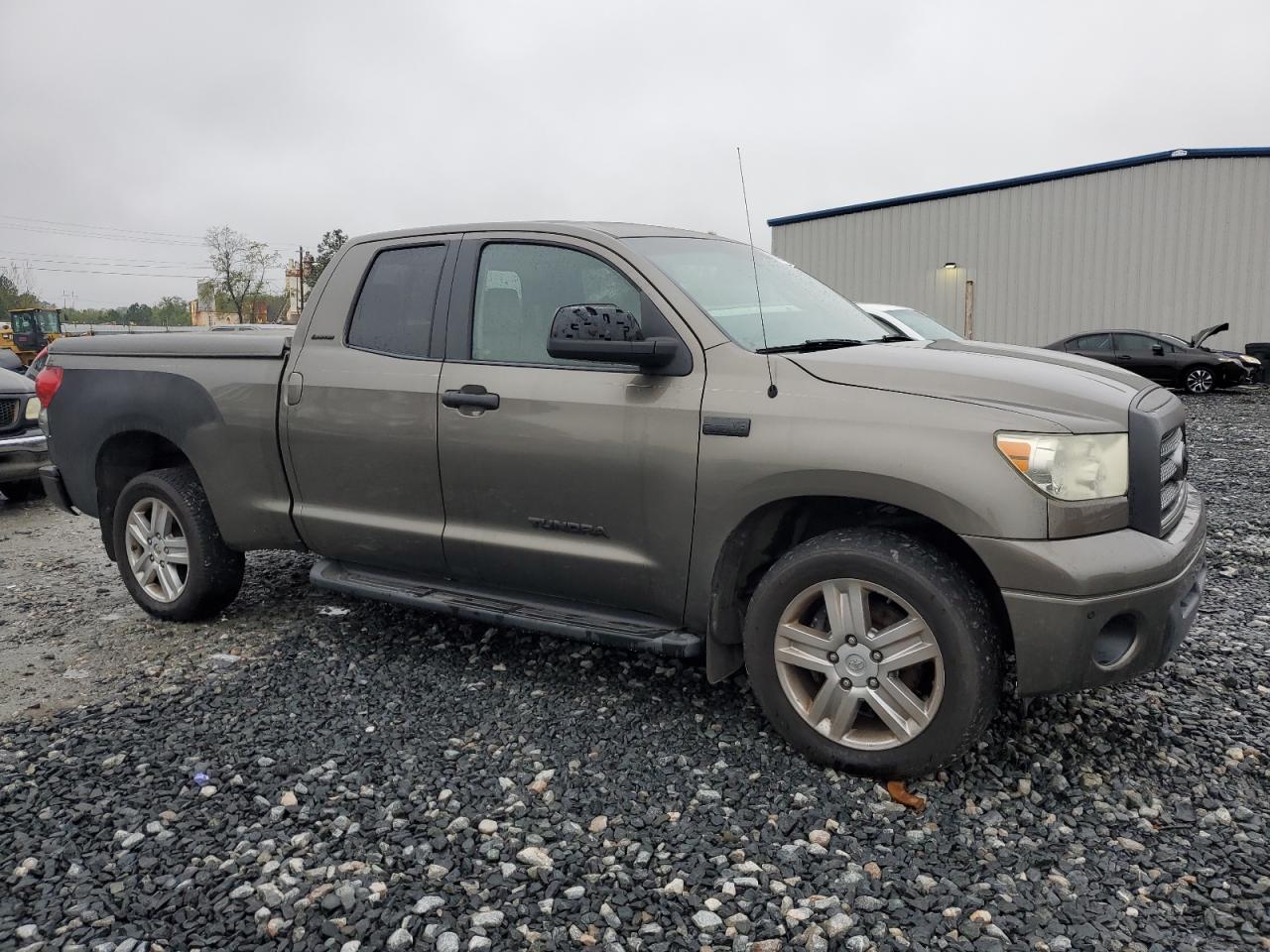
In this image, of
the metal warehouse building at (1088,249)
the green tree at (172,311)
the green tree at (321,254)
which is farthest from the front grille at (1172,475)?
the green tree at (172,311)

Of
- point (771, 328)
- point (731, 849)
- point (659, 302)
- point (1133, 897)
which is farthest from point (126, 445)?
point (1133, 897)

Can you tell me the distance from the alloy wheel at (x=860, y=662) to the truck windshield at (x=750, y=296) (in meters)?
0.93

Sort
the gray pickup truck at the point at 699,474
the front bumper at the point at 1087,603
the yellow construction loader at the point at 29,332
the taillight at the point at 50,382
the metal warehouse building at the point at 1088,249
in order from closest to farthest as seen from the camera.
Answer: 1. the front bumper at the point at 1087,603
2. the gray pickup truck at the point at 699,474
3. the taillight at the point at 50,382
4. the metal warehouse building at the point at 1088,249
5. the yellow construction loader at the point at 29,332

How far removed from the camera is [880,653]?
2979 millimetres

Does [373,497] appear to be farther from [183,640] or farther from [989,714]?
[989,714]

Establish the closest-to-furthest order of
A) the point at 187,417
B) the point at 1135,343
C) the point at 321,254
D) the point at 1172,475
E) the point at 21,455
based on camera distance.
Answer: the point at 1172,475 → the point at 187,417 → the point at 21,455 → the point at 1135,343 → the point at 321,254

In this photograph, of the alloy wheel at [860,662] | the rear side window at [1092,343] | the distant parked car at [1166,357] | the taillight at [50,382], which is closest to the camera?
the alloy wheel at [860,662]

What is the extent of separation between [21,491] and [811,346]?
8.49 m

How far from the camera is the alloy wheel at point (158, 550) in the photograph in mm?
4707

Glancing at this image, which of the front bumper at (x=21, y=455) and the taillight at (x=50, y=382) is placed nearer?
the taillight at (x=50, y=382)

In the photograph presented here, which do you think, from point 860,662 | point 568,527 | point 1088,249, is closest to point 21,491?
point 568,527

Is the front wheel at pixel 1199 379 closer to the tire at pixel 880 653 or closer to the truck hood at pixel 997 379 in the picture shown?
the truck hood at pixel 997 379

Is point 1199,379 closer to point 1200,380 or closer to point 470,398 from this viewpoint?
point 1200,380

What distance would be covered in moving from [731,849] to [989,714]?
0.89 metres
